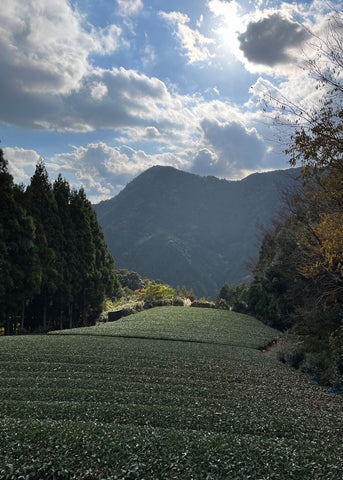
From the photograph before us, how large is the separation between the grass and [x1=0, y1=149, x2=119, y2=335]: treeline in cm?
610

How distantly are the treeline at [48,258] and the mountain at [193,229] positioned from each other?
104915 mm

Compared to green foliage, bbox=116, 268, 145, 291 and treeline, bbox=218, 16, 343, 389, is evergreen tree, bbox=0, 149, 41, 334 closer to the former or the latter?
treeline, bbox=218, 16, 343, 389

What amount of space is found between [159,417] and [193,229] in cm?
17286

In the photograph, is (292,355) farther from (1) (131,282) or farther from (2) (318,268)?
(1) (131,282)

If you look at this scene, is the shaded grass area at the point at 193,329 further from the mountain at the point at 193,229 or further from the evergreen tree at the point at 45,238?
the mountain at the point at 193,229

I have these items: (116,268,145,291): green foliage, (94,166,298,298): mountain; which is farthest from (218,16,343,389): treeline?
(94,166,298,298): mountain

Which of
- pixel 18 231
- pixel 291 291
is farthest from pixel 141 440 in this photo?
pixel 291 291

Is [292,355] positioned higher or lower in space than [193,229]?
lower

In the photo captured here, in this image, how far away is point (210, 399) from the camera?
7.20 meters

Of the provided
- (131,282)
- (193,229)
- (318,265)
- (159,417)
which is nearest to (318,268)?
(318,265)

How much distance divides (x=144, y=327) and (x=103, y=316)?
9.24 m

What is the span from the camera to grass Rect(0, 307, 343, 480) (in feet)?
14.6

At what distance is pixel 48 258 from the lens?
19547 mm

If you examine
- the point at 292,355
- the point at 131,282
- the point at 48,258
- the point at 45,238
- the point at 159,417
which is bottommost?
the point at 292,355
